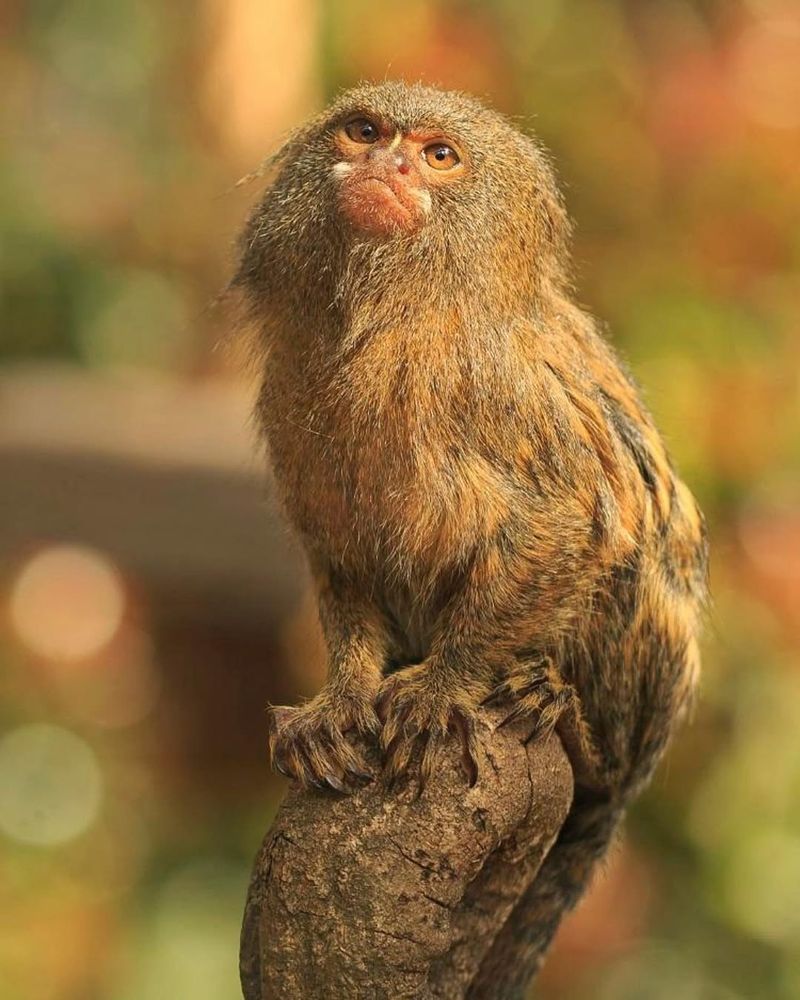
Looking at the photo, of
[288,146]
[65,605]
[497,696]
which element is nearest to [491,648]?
[497,696]

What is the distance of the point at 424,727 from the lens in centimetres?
177

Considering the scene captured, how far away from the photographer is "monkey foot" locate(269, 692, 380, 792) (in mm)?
1771

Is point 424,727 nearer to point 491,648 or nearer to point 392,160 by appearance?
point 491,648

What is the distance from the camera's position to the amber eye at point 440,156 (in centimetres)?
178

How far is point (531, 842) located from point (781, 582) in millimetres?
2639

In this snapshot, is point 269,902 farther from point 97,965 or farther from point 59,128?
point 59,128

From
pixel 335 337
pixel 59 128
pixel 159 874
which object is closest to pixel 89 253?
pixel 59 128

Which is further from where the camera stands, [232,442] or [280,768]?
[232,442]

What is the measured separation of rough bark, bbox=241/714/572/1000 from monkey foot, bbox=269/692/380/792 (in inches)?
1.0

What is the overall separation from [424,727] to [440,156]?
688 millimetres

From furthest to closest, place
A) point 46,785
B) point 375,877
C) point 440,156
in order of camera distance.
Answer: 1. point 46,785
2. point 440,156
3. point 375,877

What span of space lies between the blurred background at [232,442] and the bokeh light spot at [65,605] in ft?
0.04

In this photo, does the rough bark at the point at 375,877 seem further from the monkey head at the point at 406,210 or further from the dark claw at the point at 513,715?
the monkey head at the point at 406,210

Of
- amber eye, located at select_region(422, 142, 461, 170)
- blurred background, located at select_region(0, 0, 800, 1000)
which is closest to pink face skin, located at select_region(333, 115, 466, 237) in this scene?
amber eye, located at select_region(422, 142, 461, 170)
